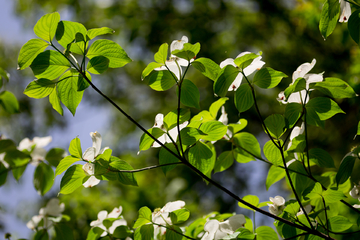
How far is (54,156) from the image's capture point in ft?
1.57

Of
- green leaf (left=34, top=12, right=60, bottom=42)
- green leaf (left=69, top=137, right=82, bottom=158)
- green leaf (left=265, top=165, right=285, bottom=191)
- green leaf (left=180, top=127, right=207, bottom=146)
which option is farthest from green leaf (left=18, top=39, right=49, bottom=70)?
green leaf (left=265, top=165, right=285, bottom=191)

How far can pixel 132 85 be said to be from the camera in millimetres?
2947

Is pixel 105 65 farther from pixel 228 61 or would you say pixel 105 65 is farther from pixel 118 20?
pixel 118 20

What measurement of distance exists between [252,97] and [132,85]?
8.67 ft

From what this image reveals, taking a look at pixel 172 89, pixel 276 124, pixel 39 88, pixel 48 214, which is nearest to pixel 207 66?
pixel 276 124

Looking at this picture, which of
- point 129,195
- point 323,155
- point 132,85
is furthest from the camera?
point 132,85

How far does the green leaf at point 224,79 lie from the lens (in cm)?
Result: 37

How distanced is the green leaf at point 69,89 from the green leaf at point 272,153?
31cm

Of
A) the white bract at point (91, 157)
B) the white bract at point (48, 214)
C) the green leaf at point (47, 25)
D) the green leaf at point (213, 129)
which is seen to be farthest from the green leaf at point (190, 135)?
the white bract at point (48, 214)

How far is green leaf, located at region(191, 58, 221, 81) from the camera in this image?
386mm

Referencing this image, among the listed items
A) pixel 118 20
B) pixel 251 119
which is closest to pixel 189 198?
pixel 251 119

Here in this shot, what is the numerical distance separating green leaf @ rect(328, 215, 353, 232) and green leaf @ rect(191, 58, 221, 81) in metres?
0.31

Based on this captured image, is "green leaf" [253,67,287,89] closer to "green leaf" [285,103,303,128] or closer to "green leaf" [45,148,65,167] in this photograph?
"green leaf" [285,103,303,128]

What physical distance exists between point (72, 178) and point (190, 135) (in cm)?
18
